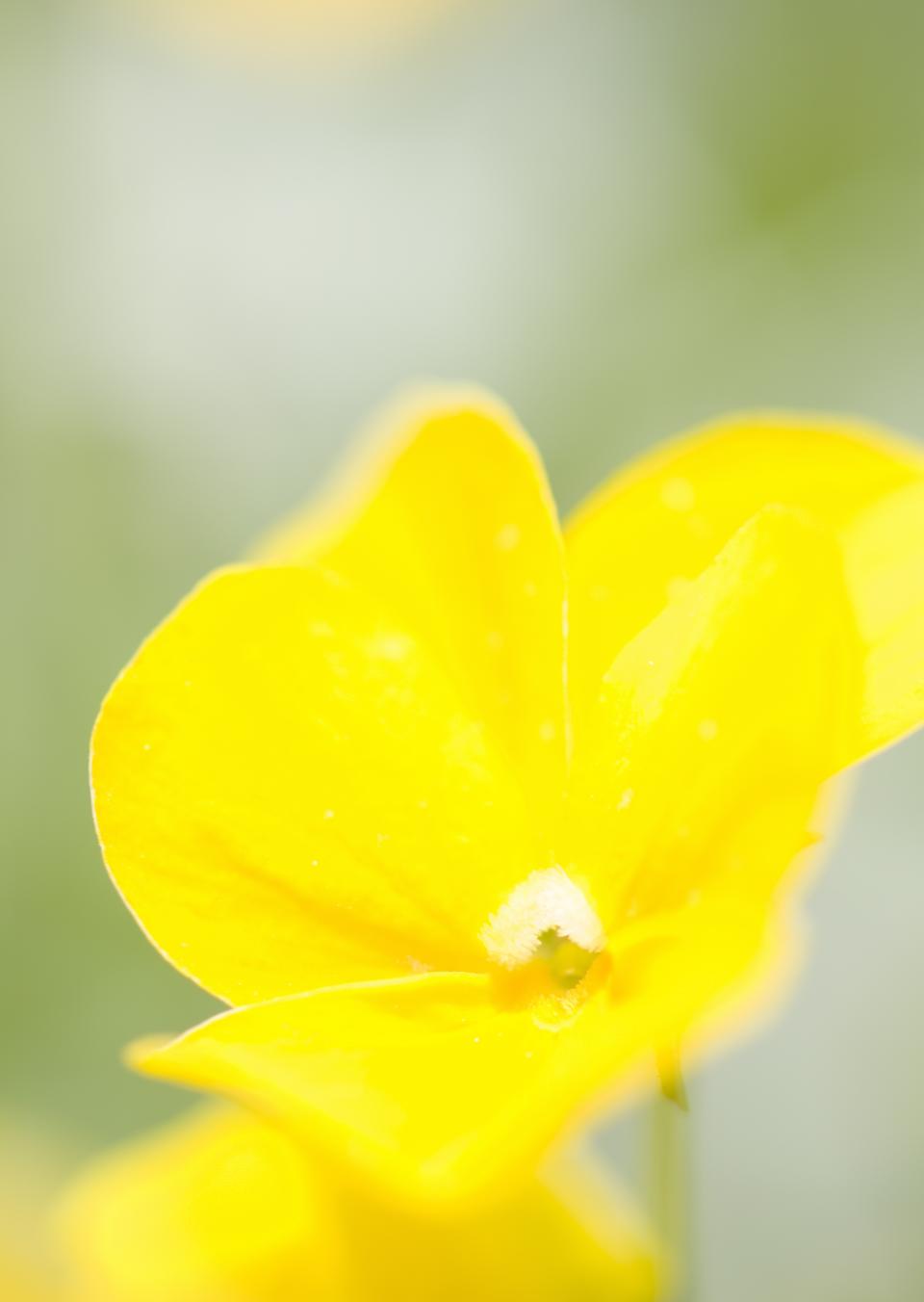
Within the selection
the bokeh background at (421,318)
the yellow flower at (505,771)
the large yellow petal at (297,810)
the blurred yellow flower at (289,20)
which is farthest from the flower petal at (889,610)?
the blurred yellow flower at (289,20)

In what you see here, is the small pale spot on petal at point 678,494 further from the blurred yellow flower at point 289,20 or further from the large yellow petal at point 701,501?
the blurred yellow flower at point 289,20

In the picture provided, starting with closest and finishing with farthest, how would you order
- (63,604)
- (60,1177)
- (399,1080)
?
(399,1080), (60,1177), (63,604)

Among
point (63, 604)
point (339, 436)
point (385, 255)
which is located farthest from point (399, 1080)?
point (385, 255)

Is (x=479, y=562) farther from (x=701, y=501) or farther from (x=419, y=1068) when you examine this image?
(x=419, y=1068)

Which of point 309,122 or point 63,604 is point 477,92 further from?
point 63,604

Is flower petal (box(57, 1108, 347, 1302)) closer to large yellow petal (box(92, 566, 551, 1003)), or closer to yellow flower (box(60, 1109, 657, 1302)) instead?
yellow flower (box(60, 1109, 657, 1302))

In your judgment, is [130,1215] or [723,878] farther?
[130,1215]
